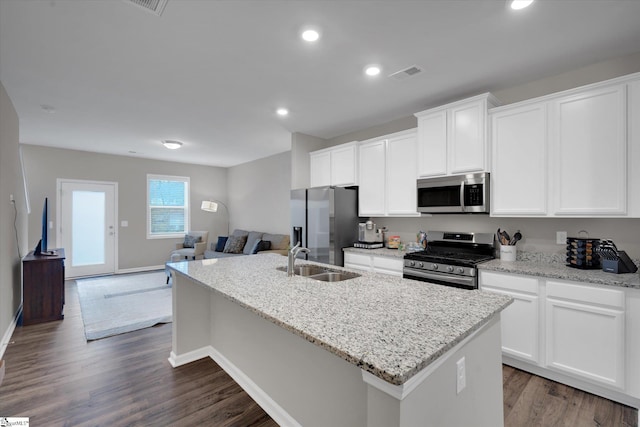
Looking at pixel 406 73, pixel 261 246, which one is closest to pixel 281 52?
pixel 406 73

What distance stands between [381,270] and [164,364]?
235 cm

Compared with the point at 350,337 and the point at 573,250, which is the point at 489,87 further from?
the point at 350,337

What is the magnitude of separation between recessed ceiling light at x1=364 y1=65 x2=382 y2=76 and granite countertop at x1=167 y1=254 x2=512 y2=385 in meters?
1.74

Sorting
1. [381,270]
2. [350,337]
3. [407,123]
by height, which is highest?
[407,123]

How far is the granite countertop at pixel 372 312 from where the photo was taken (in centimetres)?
93

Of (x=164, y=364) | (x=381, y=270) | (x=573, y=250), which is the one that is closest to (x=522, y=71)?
(x=573, y=250)

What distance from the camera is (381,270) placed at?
3.48m

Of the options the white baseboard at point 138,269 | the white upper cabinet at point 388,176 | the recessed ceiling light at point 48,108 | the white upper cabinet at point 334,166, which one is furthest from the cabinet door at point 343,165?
the white baseboard at point 138,269

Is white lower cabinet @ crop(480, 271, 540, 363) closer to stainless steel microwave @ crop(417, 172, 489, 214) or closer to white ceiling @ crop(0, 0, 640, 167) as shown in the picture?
stainless steel microwave @ crop(417, 172, 489, 214)

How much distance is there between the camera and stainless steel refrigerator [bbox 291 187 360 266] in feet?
12.5

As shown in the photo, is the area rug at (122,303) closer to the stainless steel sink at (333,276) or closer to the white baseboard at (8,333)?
the white baseboard at (8,333)

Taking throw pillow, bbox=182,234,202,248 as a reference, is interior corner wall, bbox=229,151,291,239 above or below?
above

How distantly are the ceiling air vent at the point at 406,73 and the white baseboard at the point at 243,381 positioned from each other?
2.74 m

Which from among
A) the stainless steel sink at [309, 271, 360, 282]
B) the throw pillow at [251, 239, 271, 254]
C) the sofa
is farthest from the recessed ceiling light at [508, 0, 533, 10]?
the throw pillow at [251, 239, 271, 254]
